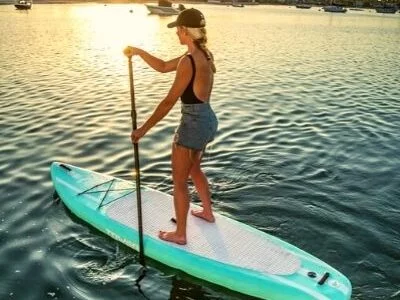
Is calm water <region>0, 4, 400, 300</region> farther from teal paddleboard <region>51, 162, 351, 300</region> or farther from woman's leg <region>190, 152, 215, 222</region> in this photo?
woman's leg <region>190, 152, 215, 222</region>

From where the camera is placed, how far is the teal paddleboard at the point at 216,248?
5426 millimetres

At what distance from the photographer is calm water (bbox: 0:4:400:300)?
624 cm

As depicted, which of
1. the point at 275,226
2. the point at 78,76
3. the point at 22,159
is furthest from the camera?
the point at 78,76

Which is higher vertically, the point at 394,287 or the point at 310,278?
the point at 310,278

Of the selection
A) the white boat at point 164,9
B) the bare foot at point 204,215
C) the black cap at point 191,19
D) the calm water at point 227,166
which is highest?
the white boat at point 164,9

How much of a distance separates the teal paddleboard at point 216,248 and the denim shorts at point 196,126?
5.06 ft

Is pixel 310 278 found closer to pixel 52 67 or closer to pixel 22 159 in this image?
pixel 22 159

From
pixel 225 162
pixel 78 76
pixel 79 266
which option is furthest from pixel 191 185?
pixel 78 76

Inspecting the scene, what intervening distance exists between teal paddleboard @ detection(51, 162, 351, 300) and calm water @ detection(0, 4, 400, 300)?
26 centimetres

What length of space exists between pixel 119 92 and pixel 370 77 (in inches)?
532

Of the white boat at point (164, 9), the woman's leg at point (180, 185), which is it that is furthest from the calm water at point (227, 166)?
the white boat at point (164, 9)

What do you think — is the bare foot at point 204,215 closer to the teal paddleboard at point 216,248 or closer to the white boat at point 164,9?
the teal paddleboard at point 216,248

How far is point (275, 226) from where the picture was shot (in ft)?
24.5

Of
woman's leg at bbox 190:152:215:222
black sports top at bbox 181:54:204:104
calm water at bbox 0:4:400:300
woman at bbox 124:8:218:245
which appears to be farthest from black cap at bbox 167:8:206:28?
calm water at bbox 0:4:400:300
